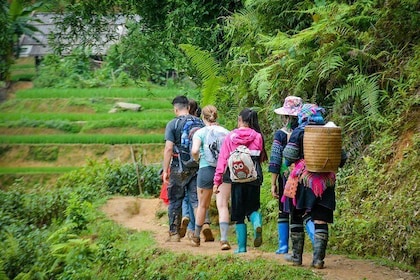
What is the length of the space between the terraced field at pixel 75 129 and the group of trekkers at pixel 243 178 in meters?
14.1

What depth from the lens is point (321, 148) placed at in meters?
7.35

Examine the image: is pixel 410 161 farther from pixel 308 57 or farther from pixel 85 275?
pixel 85 275

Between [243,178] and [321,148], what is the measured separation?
1.37 metres

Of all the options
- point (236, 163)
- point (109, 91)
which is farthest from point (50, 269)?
point (109, 91)

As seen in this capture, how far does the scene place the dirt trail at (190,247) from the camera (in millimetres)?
7617

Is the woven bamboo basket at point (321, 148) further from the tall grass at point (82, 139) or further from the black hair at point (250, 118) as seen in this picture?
the tall grass at point (82, 139)

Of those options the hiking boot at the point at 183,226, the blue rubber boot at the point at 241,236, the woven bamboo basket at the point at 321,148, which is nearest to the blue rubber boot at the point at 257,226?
the blue rubber boot at the point at 241,236

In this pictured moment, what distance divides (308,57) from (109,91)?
62.6 feet

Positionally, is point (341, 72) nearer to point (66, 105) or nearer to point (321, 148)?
point (321, 148)

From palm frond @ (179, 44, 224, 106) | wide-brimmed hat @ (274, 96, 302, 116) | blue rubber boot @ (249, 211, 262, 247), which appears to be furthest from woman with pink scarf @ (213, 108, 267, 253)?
palm frond @ (179, 44, 224, 106)

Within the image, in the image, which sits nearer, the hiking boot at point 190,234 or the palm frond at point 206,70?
the hiking boot at point 190,234

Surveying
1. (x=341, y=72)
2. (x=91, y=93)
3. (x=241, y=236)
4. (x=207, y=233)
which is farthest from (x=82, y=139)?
(x=241, y=236)

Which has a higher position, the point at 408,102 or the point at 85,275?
the point at 408,102

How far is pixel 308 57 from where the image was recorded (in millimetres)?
11539
